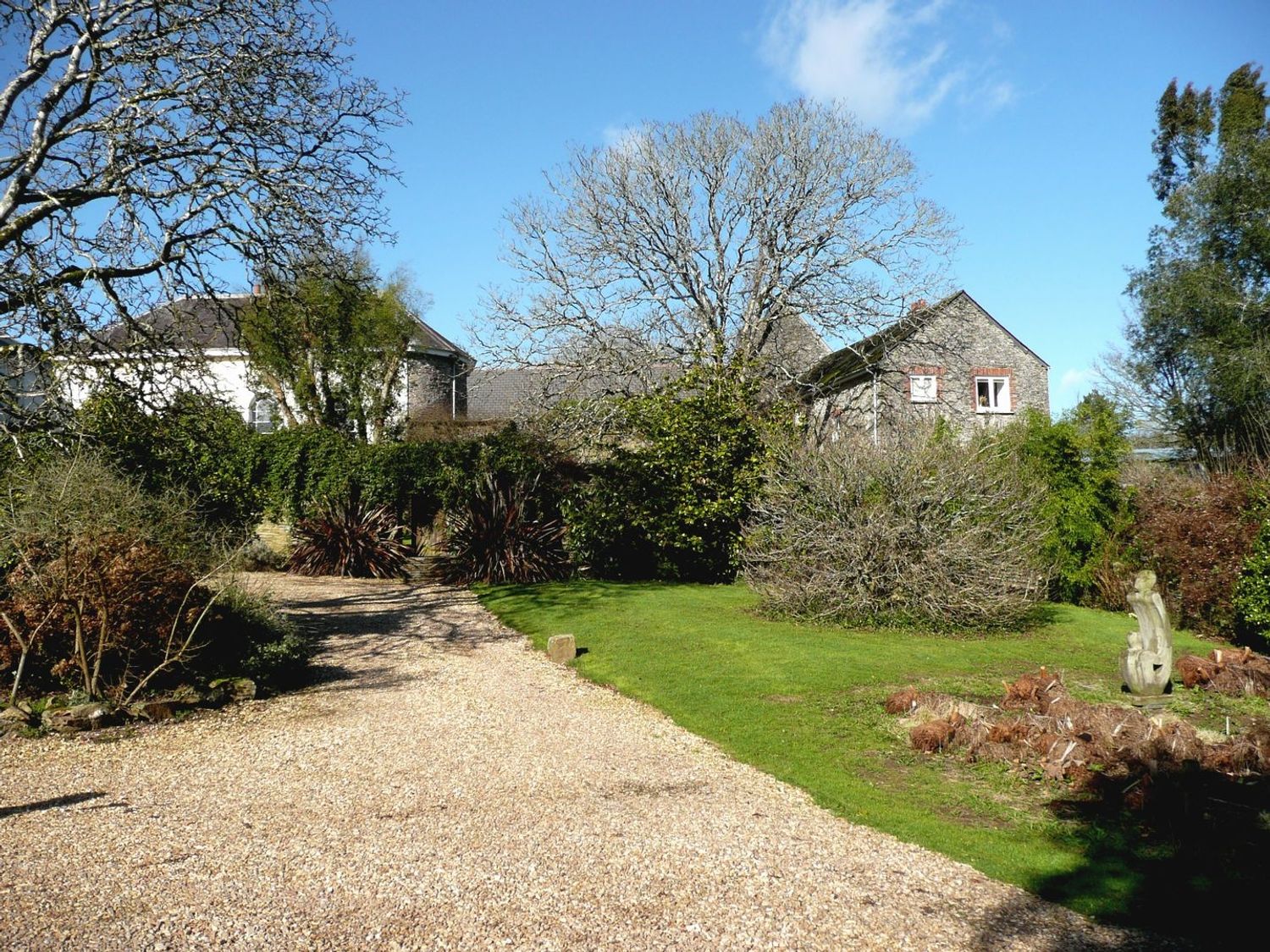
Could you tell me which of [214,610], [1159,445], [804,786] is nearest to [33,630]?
[214,610]

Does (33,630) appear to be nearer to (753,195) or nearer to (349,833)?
(349,833)

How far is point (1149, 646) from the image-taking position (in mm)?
7953

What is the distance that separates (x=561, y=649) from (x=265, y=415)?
75.7 feet

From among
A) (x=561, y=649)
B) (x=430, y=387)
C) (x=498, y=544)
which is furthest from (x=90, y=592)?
(x=430, y=387)

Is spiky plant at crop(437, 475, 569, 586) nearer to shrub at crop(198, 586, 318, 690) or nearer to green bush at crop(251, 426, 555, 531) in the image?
green bush at crop(251, 426, 555, 531)

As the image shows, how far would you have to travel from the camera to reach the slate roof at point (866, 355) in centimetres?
2280

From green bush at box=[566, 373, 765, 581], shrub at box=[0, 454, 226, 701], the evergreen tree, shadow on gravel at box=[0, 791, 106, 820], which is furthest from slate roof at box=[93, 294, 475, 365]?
the evergreen tree

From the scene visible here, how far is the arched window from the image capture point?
26.7 meters

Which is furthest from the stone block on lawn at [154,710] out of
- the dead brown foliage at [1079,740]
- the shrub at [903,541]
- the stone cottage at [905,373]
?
the stone cottage at [905,373]

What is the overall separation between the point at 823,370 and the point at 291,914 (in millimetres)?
24781

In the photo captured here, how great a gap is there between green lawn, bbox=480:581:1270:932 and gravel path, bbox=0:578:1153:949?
331mm

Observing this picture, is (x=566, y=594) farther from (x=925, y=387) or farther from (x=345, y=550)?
(x=925, y=387)

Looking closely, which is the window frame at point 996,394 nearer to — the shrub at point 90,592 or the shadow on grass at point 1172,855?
the shadow on grass at point 1172,855

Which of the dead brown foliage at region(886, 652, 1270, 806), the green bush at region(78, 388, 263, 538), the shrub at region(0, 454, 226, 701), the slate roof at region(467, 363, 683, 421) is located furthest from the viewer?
the slate roof at region(467, 363, 683, 421)
